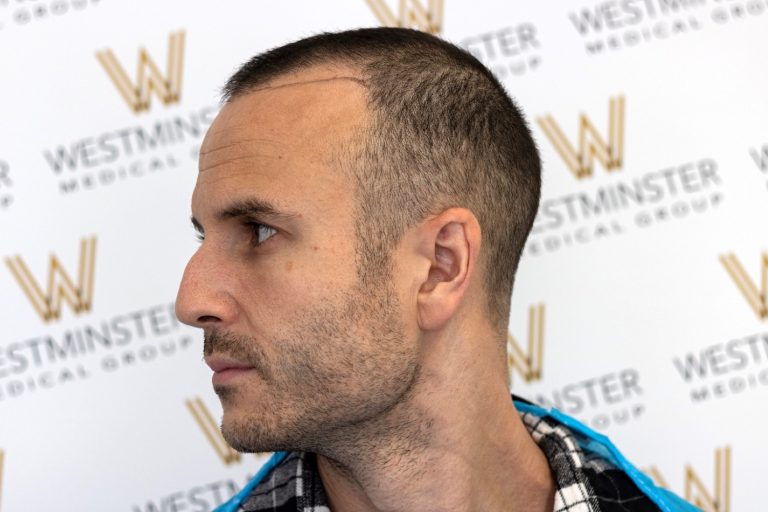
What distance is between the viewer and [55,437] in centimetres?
189

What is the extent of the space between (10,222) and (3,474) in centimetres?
49

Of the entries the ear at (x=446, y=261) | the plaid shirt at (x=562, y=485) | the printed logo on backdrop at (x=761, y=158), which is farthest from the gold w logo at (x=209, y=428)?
the printed logo on backdrop at (x=761, y=158)

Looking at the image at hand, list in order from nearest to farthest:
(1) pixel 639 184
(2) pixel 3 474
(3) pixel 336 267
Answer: (3) pixel 336 267 < (2) pixel 3 474 < (1) pixel 639 184

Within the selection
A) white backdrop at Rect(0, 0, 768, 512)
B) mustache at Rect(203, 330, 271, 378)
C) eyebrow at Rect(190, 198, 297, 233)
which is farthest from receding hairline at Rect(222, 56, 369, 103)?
white backdrop at Rect(0, 0, 768, 512)

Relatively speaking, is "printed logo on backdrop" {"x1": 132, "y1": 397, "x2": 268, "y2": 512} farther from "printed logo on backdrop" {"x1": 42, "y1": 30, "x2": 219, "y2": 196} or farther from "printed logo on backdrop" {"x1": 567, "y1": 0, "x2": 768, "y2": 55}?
"printed logo on backdrop" {"x1": 567, "y1": 0, "x2": 768, "y2": 55}

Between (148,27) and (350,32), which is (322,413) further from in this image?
(148,27)

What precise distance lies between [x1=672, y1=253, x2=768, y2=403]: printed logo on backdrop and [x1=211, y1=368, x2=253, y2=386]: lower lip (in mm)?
1063

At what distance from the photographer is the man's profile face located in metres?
1.27

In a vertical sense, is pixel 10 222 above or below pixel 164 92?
below

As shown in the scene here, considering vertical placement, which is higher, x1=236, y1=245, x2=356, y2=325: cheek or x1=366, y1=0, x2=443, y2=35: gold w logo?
x1=366, y1=0, x2=443, y2=35: gold w logo

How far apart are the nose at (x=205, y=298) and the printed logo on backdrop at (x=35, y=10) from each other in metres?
0.85

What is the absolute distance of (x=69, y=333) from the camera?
6.24ft

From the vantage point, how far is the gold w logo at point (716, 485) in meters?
2.00

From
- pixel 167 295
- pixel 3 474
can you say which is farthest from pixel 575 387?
pixel 3 474
